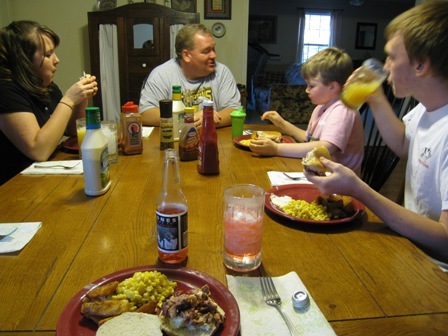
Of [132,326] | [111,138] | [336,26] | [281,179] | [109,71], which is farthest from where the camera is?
[336,26]

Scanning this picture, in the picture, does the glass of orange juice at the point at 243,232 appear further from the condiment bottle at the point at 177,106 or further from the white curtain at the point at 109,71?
the white curtain at the point at 109,71

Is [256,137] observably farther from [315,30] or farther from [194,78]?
[315,30]

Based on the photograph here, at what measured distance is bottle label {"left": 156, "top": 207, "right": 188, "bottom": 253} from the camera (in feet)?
2.71

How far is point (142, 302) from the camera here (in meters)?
0.72

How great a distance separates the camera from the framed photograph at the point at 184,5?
4.54m

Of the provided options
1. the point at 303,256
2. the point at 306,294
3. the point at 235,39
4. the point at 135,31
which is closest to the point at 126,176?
the point at 303,256

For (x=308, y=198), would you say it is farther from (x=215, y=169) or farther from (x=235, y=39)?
(x=235, y=39)

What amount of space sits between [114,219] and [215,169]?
20.4 inches

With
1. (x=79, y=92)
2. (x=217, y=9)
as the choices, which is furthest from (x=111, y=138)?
(x=217, y=9)

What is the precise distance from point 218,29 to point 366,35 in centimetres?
756

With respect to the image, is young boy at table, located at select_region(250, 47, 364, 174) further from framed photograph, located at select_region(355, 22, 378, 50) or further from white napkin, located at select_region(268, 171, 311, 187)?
framed photograph, located at select_region(355, 22, 378, 50)

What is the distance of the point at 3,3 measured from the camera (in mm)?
4406

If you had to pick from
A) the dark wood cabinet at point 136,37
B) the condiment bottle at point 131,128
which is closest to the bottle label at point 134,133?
the condiment bottle at point 131,128

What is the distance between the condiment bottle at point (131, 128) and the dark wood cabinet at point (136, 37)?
2.80 m
